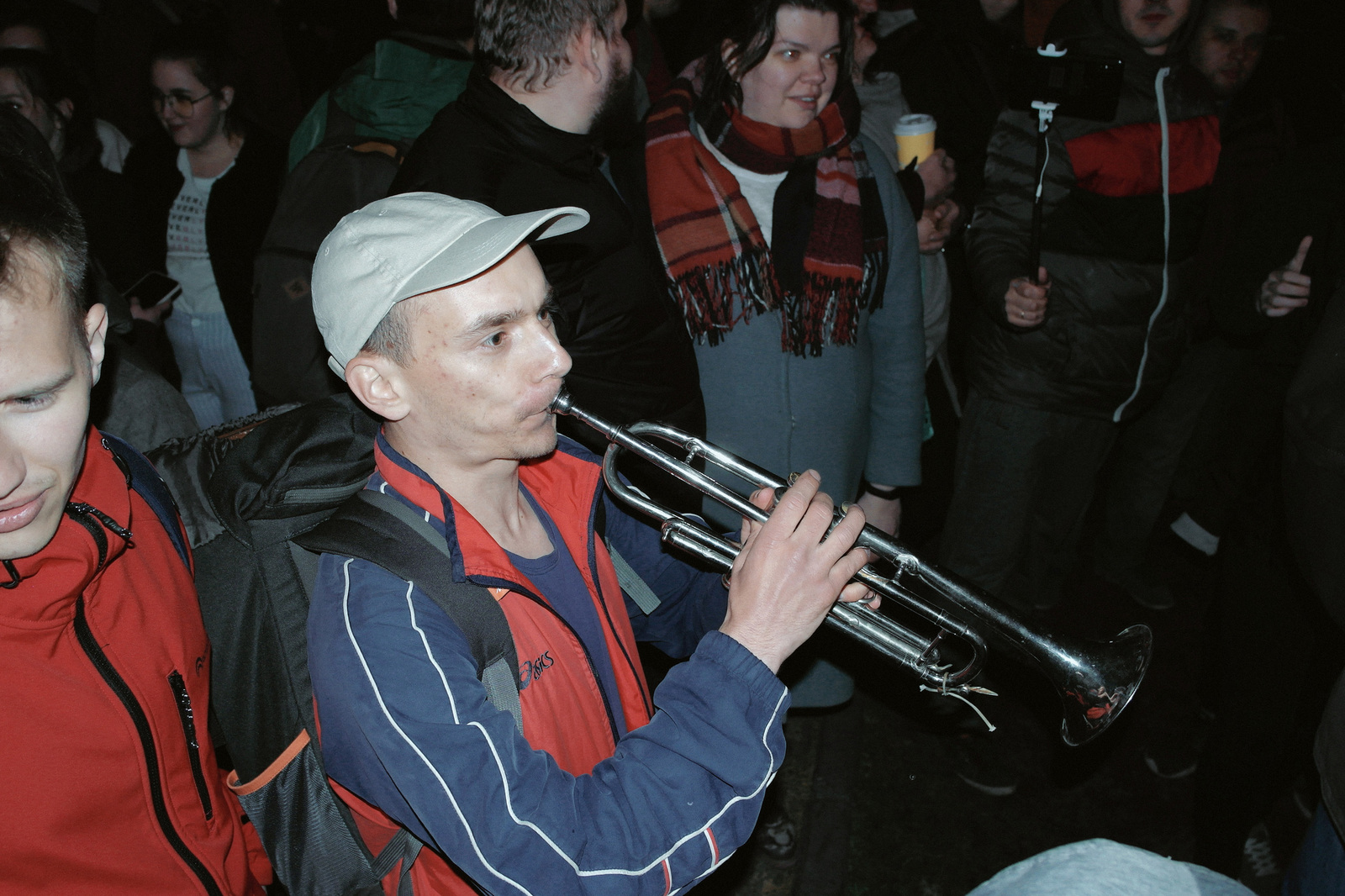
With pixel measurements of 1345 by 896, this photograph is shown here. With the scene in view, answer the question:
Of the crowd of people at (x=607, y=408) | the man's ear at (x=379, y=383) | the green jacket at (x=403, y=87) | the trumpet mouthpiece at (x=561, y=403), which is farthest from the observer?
the green jacket at (x=403, y=87)

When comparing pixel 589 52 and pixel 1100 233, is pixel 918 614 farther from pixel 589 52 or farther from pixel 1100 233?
pixel 1100 233

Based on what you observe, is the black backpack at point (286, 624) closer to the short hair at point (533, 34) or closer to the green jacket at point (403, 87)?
the short hair at point (533, 34)

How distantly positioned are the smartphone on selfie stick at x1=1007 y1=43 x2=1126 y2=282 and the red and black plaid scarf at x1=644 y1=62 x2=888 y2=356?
76 centimetres

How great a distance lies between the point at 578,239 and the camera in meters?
2.42

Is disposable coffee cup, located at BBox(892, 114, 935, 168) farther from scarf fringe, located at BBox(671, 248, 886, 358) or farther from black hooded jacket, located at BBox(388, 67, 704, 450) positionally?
black hooded jacket, located at BBox(388, 67, 704, 450)

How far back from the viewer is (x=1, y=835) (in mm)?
1242

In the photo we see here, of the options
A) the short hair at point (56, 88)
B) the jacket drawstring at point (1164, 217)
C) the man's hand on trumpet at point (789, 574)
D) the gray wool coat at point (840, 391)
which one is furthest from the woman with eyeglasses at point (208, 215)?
the jacket drawstring at point (1164, 217)

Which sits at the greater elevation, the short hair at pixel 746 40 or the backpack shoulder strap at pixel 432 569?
the short hair at pixel 746 40

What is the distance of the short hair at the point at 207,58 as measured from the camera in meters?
3.87

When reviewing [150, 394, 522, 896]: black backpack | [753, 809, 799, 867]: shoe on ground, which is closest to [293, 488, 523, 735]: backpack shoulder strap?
[150, 394, 522, 896]: black backpack

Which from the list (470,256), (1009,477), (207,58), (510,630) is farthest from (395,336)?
(207,58)

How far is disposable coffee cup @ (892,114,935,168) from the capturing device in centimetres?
340

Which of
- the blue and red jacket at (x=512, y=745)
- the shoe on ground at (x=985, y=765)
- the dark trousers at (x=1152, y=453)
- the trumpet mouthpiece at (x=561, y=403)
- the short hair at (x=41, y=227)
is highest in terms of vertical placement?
the short hair at (x=41, y=227)

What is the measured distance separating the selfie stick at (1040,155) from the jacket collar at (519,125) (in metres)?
1.82
